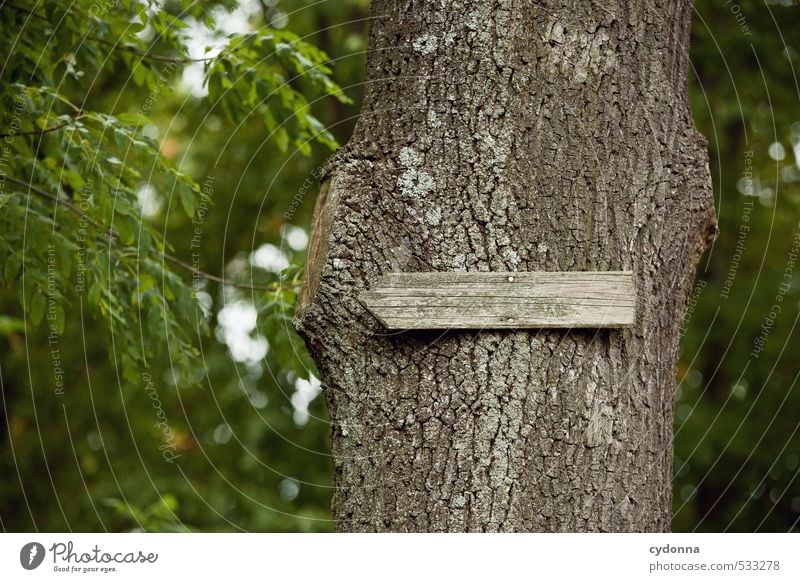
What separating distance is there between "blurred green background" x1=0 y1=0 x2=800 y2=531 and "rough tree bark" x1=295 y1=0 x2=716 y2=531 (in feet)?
16.1

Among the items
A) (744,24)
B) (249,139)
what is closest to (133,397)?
(249,139)

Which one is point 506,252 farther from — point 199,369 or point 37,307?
point 199,369

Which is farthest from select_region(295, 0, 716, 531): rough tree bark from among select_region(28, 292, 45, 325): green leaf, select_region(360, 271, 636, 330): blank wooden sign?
select_region(28, 292, 45, 325): green leaf

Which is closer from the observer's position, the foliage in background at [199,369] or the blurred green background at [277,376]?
the foliage in background at [199,369]

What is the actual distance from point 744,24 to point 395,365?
194 inches

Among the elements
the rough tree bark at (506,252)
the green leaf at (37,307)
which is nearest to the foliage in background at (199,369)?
the green leaf at (37,307)

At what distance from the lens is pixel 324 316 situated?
205cm

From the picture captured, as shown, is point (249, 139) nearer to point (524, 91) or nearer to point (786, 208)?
point (786, 208)

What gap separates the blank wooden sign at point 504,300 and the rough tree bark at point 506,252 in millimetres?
44

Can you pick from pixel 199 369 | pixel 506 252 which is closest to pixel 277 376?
pixel 199 369

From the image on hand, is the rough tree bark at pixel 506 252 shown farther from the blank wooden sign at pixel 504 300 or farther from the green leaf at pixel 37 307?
the green leaf at pixel 37 307

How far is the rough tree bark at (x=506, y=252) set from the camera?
6.36 ft

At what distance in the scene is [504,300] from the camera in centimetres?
195

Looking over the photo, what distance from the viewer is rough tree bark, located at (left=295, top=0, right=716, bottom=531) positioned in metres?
1.94
